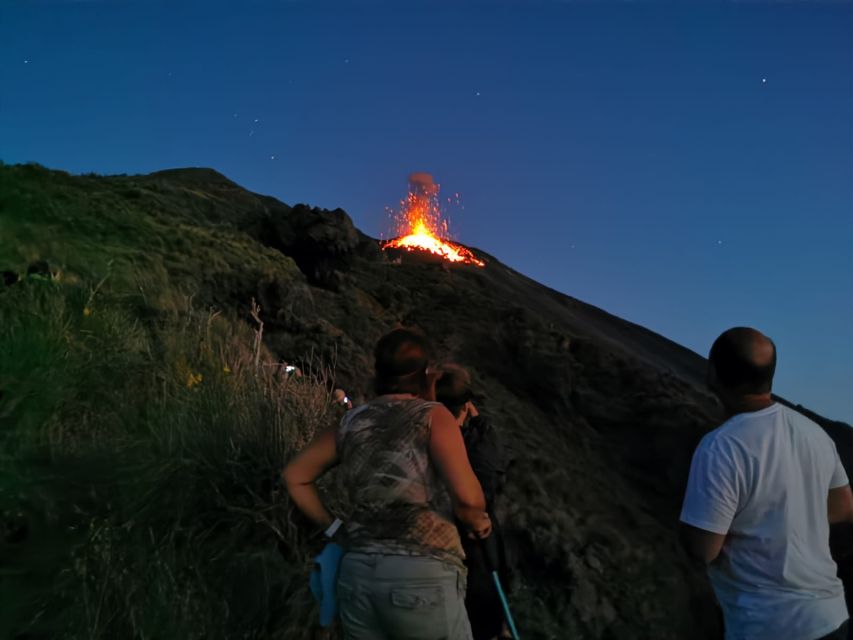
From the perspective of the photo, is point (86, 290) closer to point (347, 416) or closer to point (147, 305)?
point (147, 305)

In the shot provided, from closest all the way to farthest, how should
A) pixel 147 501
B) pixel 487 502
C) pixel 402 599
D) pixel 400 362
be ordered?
pixel 402 599 < pixel 400 362 < pixel 487 502 < pixel 147 501

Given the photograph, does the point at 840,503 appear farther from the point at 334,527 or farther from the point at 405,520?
the point at 334,527

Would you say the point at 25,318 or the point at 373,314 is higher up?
the point at 373,314

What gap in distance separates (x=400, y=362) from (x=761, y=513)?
1.39 m

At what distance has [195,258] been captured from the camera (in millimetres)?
12805

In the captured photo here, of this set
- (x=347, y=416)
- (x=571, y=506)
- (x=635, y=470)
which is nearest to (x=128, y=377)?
(x=347, y=416)

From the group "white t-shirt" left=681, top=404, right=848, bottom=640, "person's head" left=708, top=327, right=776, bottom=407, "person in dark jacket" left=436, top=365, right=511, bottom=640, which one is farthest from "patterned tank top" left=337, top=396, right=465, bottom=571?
"person's head" left=708, top=327, right=776, bottom=407

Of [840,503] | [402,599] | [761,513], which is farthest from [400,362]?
[840,503]

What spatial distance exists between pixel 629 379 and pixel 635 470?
6.75 feet

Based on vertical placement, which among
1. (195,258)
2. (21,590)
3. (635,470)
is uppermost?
(195,258)

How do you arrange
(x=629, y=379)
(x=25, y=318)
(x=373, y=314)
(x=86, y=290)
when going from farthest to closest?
(x=629, y=379)
(x=373, y=314)
(x=86, y=290)
(x=25, y=318)

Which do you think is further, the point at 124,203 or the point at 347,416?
the point at 124,203

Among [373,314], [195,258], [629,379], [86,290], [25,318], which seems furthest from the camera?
[629,379]

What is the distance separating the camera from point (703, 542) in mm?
2508
